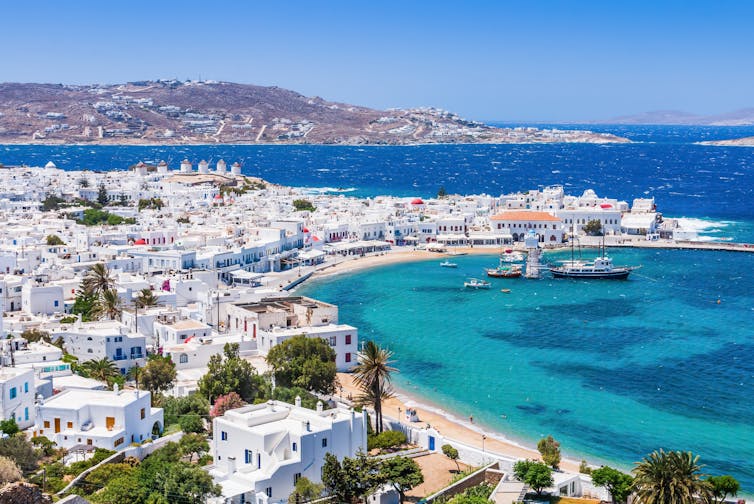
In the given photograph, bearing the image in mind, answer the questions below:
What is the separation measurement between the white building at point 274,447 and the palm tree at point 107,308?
1981 cm

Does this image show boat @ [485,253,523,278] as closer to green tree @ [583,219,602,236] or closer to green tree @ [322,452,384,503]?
green tree @ [583,219,602,236]

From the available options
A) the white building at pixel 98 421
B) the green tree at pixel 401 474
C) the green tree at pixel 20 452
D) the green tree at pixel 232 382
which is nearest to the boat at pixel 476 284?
the green tree at pixel 232 382

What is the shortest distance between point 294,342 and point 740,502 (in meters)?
18.5

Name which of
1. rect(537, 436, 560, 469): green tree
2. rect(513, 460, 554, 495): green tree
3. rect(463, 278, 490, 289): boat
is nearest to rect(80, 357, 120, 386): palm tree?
rect(537, 436, 560, 469): green tree

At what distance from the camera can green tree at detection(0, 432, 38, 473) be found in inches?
1042

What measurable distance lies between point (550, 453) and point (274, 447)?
32.5ft

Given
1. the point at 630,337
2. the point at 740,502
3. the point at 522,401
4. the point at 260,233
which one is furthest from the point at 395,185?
the point at 740,502

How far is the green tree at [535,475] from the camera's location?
27.3 meters

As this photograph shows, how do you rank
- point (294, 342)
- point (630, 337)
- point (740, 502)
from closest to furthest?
point (740, 502)
point (294, 342)
point (630, 337)

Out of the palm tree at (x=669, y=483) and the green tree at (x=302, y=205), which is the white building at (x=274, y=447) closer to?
the palm tree at (x=669, y=483)

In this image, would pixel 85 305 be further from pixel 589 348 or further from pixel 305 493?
pixel 589 348

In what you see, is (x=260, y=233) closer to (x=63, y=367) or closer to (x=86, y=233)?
(x=86, y=233)

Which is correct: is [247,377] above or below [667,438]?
above

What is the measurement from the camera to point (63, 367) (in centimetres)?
3622
